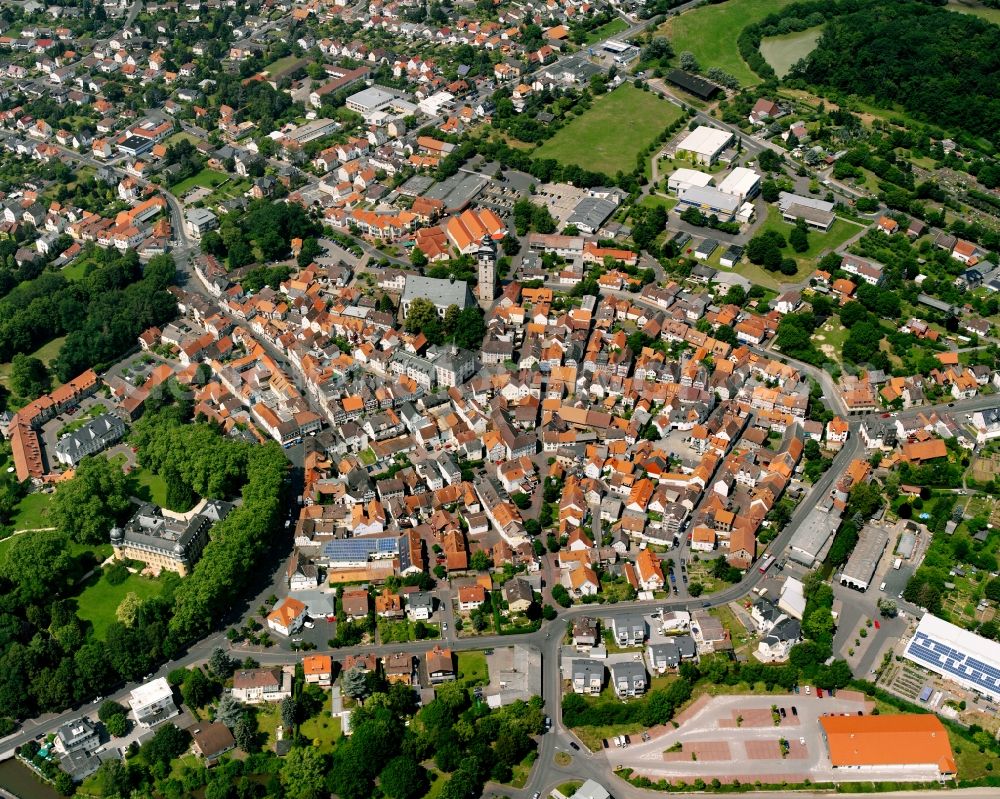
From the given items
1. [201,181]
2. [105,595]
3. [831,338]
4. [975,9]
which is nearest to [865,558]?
[831,338]

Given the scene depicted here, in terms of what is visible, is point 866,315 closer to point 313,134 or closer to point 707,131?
point 707,131

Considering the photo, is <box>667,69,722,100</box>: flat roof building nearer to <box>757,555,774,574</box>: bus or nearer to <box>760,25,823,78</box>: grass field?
<box>760,25,823,78</box>: grass field

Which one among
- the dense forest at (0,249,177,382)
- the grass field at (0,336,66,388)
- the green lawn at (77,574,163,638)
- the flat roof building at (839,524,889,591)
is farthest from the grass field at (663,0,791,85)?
the green lawn at (77,574,163,638)

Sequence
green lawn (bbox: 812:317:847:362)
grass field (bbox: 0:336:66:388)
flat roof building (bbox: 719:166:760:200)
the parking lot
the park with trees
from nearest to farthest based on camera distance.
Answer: the parking lot < the park with trees < green lawn (bbox: 812:317:847:362) < grass field (bbox: 0:336:66:388) < flat roof building (bbox: 719:166:760:200)

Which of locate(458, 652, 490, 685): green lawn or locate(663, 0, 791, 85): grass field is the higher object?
locate(663, 0, 791, 85): grass field

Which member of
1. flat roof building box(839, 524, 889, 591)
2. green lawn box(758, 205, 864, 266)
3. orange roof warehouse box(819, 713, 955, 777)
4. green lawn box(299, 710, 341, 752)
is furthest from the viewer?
green lawn box(758, 205, 864, 266)
